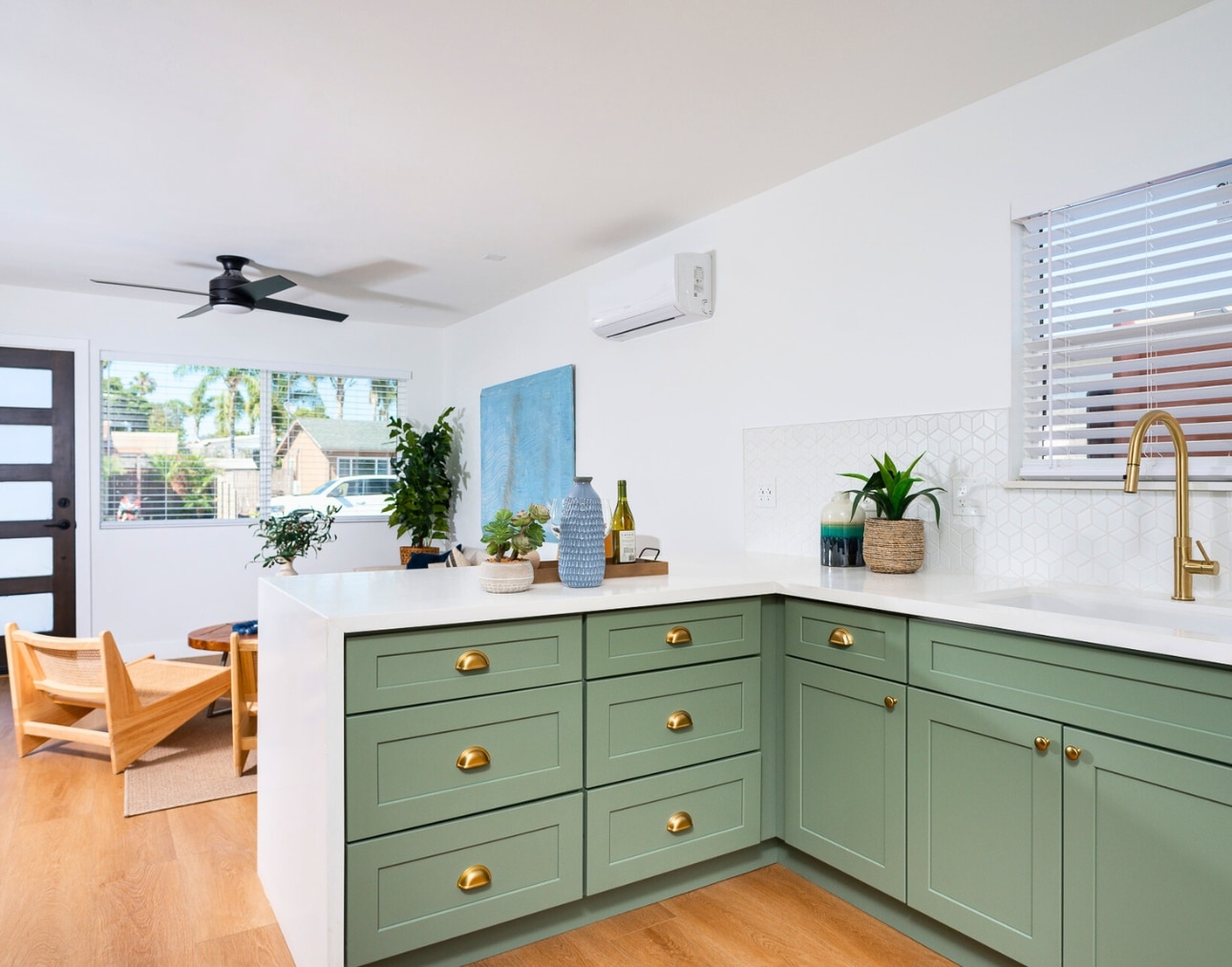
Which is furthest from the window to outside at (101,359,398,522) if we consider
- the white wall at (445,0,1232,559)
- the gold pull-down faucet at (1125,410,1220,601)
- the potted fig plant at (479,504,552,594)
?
the gold pull-down faucet at (1125,410,1220,601)

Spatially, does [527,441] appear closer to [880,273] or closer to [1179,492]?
[880,273]

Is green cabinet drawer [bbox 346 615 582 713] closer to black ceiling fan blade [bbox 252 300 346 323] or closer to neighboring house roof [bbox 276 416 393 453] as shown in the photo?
black ceiling fan blade [bbox 252 300 346 323]

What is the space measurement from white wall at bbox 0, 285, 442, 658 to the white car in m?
0.17

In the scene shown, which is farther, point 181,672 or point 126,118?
point 181,672

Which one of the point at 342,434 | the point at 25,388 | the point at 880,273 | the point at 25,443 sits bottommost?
the point at 25,443

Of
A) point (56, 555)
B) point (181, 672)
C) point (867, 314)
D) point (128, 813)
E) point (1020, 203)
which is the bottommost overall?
point (128, 813)

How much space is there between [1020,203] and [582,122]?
1.44 metres

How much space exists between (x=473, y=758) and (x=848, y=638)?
1.04 m

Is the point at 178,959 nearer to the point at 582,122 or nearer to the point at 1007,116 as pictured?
the point at 582,122

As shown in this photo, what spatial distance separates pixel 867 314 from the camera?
296cm

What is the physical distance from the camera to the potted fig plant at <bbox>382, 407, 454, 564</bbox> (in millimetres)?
6047

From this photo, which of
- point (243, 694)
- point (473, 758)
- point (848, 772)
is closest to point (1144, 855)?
point (848, 772)

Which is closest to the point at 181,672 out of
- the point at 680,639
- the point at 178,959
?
the point at 178,959

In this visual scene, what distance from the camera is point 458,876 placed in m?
1.92
